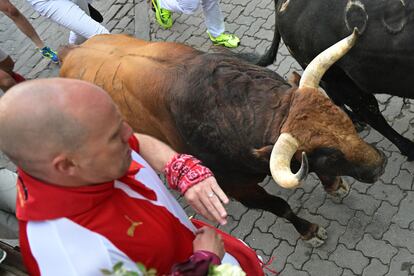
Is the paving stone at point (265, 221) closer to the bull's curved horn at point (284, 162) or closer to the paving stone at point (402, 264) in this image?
the paving stone at point (402, 264)

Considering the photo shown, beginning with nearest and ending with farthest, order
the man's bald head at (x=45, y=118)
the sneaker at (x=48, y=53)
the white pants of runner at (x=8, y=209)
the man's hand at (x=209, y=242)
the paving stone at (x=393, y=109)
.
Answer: the man's bald head at (x=45, y=118)
the man's hand at (x=209, y=242)
the white pants of runner at (x=8, y=209)
the paving stone at (x=393, y=109)
the sneaker at (x=48, y=53)

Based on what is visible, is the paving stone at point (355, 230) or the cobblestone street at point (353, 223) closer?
the cobblestone street at point (353, 223)

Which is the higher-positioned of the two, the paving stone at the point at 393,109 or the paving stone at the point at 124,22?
the paving stone at the point at 124,22

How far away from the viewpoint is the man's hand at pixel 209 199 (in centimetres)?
222

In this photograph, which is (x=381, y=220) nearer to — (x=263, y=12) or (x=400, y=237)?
(x=400, y=237)

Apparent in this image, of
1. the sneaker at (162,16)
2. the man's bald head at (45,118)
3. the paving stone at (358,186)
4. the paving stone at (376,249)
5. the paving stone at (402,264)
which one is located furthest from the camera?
the sneaker at (162,16)

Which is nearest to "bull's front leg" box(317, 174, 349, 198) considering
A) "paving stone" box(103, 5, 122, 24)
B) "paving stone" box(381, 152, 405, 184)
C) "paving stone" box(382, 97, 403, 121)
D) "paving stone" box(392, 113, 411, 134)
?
"paving stone" box(381, 152, 405, 184)

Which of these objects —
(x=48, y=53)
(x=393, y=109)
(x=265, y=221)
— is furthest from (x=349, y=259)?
(x=48, y=53)

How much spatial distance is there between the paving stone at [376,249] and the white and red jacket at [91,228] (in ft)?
7.93

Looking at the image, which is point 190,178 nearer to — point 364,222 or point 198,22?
point 364,222

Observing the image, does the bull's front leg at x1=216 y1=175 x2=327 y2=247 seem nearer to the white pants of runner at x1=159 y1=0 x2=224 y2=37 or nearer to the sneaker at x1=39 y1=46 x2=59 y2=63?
the white pants of runner at x1=159 y1=0 x2=224 y2=37

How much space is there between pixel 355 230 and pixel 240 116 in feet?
5.14

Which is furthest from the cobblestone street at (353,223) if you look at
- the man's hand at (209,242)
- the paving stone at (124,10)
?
the paving stone at (124,10)

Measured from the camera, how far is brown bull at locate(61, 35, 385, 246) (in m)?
3.24
